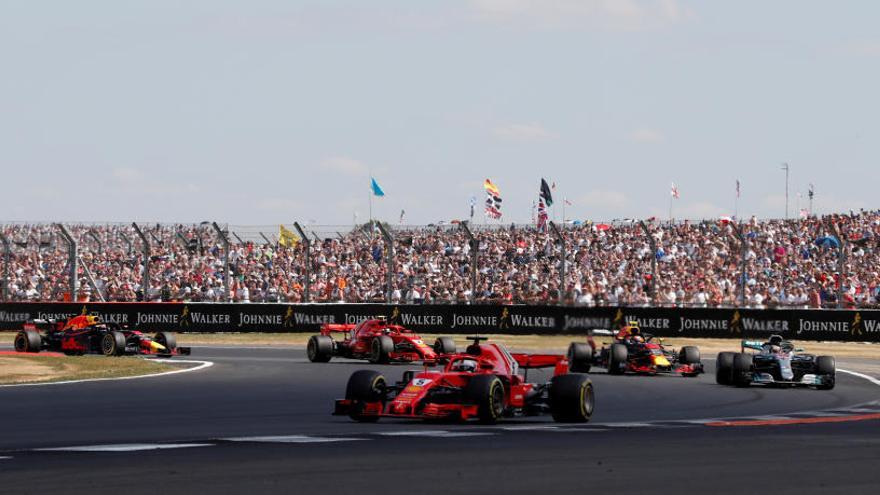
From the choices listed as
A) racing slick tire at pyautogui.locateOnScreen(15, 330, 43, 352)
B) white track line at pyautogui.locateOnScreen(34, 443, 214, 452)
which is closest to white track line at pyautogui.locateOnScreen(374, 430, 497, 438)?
white track line at pyautogui.locateOnScreen(34, 443, 214, 452)

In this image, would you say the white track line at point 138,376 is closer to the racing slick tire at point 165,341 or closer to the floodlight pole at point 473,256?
the racing slick tire at point 165,341

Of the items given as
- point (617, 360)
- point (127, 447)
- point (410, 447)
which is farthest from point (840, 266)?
point (127, 447)

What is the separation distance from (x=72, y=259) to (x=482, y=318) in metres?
13.2

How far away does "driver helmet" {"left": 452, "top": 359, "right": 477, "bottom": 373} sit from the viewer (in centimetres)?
1946

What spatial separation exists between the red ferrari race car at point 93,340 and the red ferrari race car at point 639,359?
10260mm

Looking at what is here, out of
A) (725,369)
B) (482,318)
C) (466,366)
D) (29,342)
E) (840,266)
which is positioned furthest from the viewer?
(482,318)

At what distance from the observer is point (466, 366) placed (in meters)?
19.5

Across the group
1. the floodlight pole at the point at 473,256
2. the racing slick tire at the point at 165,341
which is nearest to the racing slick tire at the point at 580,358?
the racing slick tire at the point at 165,341

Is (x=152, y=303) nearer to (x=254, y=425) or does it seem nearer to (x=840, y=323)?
(x=840, y=323)

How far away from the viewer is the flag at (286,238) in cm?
4688

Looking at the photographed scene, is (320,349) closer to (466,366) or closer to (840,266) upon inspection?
(466,366)

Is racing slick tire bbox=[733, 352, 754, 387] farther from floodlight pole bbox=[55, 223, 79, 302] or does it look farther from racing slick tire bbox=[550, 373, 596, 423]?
→ floodlight pole bbox=[55, 223, 79, 302]

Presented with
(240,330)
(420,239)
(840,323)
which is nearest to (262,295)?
(240,330)

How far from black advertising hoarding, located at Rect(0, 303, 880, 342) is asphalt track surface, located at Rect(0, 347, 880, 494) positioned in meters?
17.4
